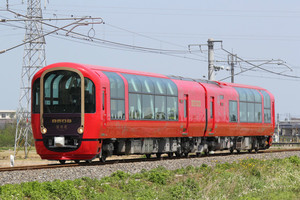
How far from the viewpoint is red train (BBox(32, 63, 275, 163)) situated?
21.1 meters

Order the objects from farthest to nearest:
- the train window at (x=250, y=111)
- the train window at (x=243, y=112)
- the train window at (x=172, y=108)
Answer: the train window at (x=250, y=111) < the train window at (x=243, y=112) < the train window at (x=172, y=108)

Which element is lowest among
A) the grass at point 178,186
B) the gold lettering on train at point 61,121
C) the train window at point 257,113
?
the grass at point 178,186

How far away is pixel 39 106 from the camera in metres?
22.0

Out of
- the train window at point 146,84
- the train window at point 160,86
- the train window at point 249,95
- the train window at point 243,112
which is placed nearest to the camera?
the train window at point 146,84

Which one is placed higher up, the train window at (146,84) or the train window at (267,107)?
the train window at (146,84)

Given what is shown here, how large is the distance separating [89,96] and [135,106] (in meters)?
2.65

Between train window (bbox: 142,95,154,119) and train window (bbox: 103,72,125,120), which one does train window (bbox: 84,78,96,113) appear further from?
train window (bbox: 142,95,154,119)

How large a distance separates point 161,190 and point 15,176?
402cm

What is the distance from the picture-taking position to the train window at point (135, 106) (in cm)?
2300

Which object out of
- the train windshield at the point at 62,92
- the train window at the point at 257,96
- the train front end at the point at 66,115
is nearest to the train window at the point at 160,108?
the train front end at the point at 66,115

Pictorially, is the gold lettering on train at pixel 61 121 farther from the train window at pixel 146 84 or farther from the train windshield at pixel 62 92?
the train window at pixel 146 84

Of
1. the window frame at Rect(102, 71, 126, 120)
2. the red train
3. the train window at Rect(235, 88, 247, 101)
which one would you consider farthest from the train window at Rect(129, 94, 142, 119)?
the train window at Rect(235, 88, 247, 101)

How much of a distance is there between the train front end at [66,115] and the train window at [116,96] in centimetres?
103

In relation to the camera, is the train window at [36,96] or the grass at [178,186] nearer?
the grass at [178,186]
